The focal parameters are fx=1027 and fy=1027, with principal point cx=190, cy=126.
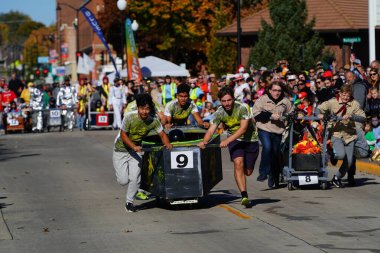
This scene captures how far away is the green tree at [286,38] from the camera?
41438 millimetres

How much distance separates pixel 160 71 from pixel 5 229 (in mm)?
33203

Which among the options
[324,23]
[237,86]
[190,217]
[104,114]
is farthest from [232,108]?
[324,23]

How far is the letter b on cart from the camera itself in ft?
46.1

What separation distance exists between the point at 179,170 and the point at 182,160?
14 centimetres

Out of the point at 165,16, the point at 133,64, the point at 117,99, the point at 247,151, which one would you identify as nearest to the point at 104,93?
the point at 117,99

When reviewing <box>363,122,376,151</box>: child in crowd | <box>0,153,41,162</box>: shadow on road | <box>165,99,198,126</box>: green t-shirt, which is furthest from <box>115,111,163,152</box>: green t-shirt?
<box>0,153,41,162</box>: shadow on road

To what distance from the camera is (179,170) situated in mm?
14062

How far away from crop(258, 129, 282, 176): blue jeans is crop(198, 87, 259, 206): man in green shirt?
84.1 inches

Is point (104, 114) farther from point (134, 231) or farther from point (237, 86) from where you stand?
point (134, 231)

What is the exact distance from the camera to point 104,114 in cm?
3850

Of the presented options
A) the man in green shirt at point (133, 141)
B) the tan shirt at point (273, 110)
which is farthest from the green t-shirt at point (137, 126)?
the tan shirt at point (273, 110)

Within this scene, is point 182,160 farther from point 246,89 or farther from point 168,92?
point 168,92

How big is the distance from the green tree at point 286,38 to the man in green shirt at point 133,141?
1068 inches

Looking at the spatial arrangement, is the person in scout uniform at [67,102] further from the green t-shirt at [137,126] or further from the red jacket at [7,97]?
the green t-shirt at [137,126]
